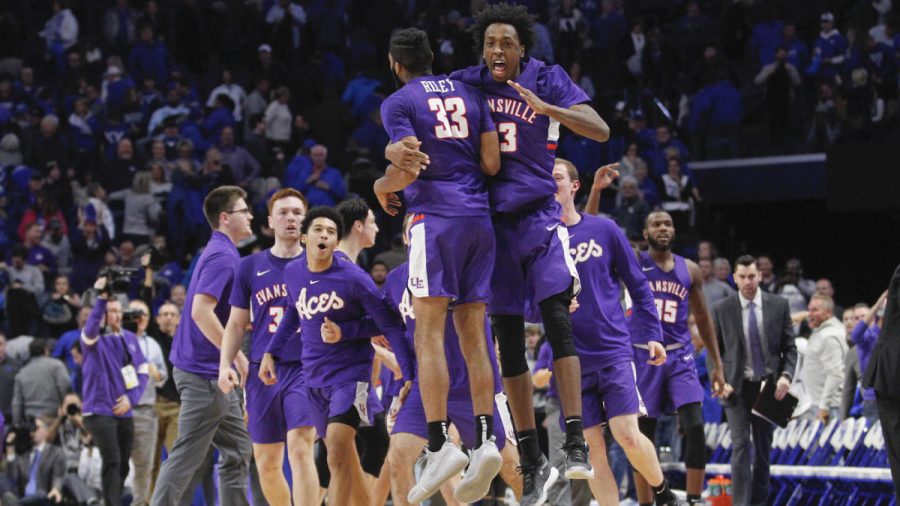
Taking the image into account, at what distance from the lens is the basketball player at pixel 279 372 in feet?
31.0

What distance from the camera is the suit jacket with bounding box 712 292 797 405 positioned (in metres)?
12.5

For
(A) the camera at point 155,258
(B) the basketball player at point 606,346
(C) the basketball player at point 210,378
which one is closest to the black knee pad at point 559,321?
(B) the basketball player at point 606,346

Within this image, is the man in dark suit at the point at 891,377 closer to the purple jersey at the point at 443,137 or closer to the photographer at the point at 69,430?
the purple jersey at the point at 443,137

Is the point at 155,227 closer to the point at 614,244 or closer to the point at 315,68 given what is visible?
the point at 315,68

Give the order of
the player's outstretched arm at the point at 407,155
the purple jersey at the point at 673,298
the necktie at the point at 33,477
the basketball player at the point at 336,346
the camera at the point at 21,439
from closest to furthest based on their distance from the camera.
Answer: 1. the player's outstretched arm at the point at 407,155
2. the basketball player at the point at 336,346
3. the purple jersey at the point at 673,298
4. the necktie at the point at 33,477
5. the camera at the point at 21,439

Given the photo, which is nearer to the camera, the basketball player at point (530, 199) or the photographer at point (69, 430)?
the basketball player at point (530, 199)

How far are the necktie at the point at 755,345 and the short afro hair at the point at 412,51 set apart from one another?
19.1 ft

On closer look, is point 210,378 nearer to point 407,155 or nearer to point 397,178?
point 397,178

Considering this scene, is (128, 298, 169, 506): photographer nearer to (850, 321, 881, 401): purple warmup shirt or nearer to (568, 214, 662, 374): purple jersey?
(568, 214, 662, 374): purple jersey

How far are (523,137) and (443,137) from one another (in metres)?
0.48

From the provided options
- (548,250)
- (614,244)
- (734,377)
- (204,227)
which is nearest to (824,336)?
(734,377)

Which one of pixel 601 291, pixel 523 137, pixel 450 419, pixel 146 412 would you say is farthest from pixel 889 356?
pixel 146 412

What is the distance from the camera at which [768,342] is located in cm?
1256

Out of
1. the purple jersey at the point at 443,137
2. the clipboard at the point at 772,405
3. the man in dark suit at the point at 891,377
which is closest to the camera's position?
the purple jersey at the point at 443,137
